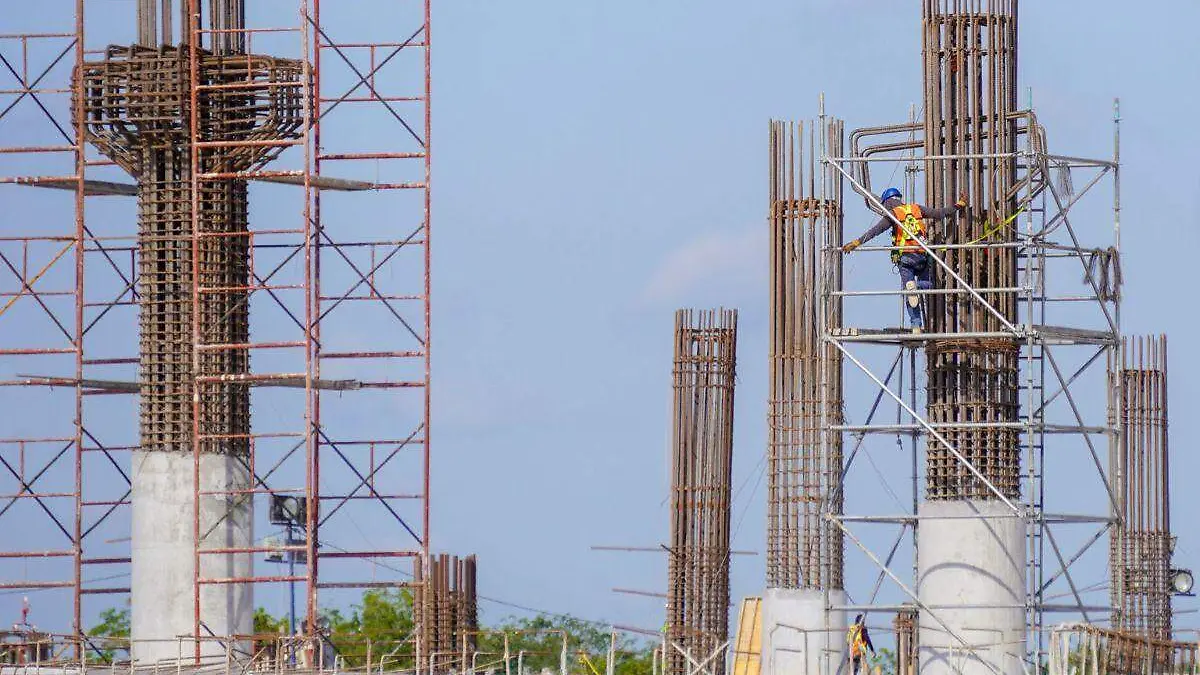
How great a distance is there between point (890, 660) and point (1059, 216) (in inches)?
1142

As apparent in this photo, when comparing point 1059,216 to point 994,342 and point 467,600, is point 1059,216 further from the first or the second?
point 467,600

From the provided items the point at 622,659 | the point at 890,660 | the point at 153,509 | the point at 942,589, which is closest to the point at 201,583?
the point at 153,509

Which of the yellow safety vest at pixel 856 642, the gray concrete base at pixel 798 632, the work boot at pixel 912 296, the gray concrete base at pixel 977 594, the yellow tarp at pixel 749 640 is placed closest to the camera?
the gray concrete base at pixel 977 594

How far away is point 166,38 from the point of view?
124 ft

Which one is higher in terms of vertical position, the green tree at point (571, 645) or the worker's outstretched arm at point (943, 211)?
the worker's outstretched arm at point (943, 211)

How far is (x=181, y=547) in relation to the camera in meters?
36.2

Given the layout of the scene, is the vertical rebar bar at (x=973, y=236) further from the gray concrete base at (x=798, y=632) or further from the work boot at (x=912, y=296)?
the gray concrete base at (x=798, y=632)

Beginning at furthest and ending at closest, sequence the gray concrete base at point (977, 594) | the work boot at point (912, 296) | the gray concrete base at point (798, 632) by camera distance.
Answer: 1. the gray concrete base at point (798, 632)
2. the work boot at point (912, 296)
3. the gray concrete base at point (977, 594)

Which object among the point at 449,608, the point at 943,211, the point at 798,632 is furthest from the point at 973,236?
the point at 449,608

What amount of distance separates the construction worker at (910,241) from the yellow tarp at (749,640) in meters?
9.81

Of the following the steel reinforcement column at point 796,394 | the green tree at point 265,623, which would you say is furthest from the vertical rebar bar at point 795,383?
the green tree at point 265,623

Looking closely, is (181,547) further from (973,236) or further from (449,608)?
(973,236)

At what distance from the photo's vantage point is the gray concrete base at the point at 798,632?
34375mm

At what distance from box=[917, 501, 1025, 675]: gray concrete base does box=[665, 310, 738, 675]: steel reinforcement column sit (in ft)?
34.7
